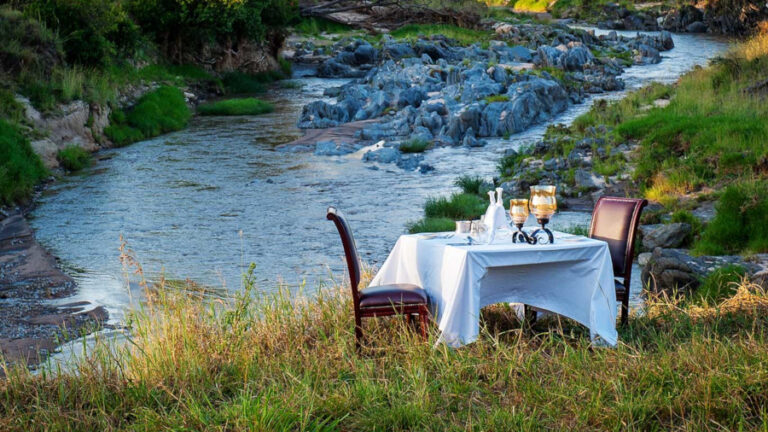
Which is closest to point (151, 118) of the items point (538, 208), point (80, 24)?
point (80, 24)

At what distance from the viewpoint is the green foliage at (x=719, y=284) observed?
7543mm

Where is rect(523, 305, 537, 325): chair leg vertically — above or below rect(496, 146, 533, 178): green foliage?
above

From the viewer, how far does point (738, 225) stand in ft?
32.9

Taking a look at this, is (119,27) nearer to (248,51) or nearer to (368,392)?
(248,51)

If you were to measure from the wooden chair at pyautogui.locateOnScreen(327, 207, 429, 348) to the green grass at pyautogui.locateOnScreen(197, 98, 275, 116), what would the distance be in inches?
890

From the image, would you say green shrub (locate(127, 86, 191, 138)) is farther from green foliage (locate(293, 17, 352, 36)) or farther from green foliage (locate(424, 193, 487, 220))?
green foliage (locate(293, 17, 352, 36))

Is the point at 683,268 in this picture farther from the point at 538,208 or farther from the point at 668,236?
the point at 538,208

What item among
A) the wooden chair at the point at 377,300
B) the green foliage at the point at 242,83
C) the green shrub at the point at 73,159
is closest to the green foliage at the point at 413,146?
the green shrub at the point at 73,159

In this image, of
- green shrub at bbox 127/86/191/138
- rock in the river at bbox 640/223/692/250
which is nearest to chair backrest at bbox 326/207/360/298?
rock in the river at bbox 640/223/692/250

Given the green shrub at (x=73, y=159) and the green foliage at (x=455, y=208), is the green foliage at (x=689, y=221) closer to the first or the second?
the green foliage at (x=455, y=208)

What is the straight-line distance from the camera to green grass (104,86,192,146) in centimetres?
2243

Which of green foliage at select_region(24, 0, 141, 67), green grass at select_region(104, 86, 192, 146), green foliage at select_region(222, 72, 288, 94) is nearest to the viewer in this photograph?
green foliage at select_region(24, 0, 141, 67)

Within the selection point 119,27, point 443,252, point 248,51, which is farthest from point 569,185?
point 248,51

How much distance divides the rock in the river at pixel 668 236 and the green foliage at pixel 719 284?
2596 mm
